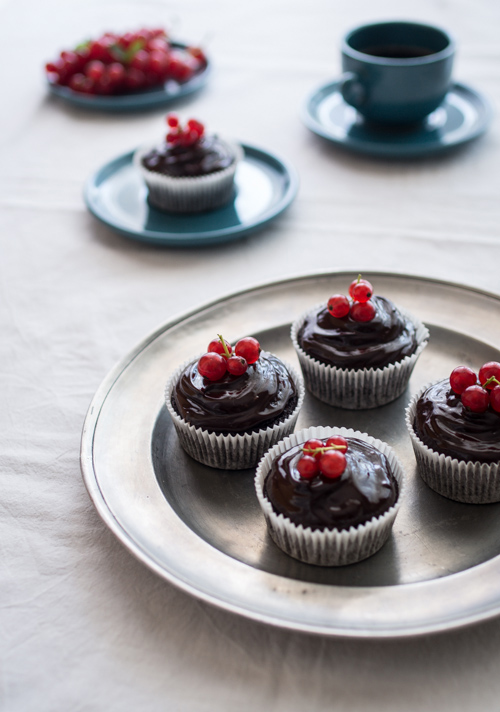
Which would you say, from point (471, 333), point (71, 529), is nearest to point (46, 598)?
point (71, 529)

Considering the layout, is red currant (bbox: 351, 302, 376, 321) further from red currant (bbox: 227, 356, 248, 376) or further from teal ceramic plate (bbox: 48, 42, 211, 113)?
teal ceramic plate (bbox: 48, 42, 211, 113)

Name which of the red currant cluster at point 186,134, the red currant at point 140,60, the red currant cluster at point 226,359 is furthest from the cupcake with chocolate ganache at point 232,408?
the red currant at point 140,60

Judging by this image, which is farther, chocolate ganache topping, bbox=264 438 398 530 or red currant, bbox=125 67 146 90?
red currant, bbox=125 67 146 90

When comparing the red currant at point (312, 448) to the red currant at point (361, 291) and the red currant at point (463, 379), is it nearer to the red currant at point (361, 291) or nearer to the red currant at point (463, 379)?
the red currant at point (463, 379)

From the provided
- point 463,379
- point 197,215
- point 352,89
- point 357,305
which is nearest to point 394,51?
point 352,89

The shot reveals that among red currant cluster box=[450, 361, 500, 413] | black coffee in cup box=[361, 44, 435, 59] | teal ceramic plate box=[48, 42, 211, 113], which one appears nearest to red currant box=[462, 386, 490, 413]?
red currant cluster box=[450, 361, 500, 413]

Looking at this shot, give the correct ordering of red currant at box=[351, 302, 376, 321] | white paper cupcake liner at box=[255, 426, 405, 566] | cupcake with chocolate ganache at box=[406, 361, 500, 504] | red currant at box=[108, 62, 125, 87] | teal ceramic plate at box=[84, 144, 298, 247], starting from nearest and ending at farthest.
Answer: white paper cupcake liner at box=[255, 426, 405, 566] < cupcake with chocolate ganache at box=[406, 361, 500, 504] < red currant at box=[351, 302, 376, 321] < teal ceramic plate at box=[84, 144, 298, 247] < red currant at box=[108, 62, 125, 87]

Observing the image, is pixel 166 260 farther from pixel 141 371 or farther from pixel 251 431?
pixel 251 431
